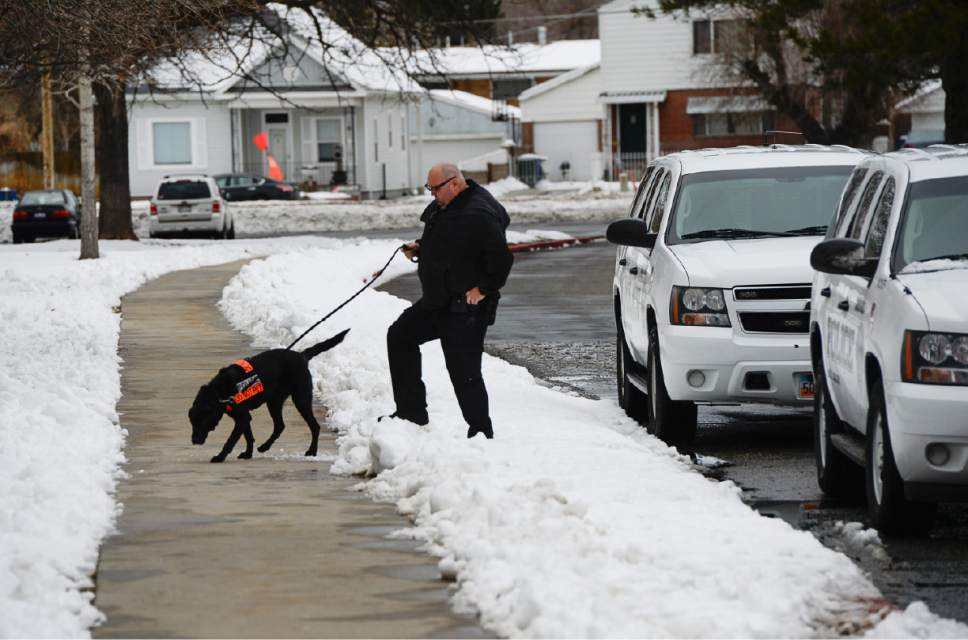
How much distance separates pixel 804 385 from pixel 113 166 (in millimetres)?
31782

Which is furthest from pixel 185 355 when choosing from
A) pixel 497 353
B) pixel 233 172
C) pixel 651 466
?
pixel 233 172

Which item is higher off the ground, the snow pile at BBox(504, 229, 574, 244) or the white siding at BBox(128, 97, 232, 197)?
the white siding at BBox(128, 97, 232, 197)

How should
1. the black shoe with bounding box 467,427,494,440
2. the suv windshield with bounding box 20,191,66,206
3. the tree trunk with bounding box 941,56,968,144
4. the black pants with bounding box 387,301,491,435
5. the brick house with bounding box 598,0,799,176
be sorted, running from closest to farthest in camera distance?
the black pants with bounding box 387,301,491,435 < the black shoe with bounding box 467,427,494,440 < the tree trunk with bounding box 941,56,968,144 < the suv windshield with bounding box 20,191,66,206 < the brick house with bounding box 598,0,799,176

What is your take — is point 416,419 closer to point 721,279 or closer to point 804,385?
point 721,279

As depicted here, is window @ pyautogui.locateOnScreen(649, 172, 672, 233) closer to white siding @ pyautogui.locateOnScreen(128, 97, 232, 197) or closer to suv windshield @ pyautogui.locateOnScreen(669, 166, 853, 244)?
suv windshield @ pyautogui.locateOnScreen(669, 166, 853, 244)

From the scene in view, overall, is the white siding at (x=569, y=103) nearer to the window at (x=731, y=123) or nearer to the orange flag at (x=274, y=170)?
the window at (x=731, y=123)

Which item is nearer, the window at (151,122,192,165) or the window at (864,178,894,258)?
the window at (864,178,894,258)

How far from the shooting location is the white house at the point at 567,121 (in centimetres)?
7619

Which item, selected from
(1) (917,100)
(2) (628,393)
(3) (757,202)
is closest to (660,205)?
(3) (757,202)

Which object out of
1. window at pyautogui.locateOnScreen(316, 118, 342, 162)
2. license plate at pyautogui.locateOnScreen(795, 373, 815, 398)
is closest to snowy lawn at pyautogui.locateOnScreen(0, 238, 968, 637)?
license plate at pyautogui.locateOnScreen(795, 373, 815, 398)

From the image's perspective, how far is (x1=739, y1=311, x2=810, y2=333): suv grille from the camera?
38.5ft

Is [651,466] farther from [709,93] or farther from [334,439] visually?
[709,93]

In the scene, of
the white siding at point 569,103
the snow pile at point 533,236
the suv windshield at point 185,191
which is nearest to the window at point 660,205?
the snow pile at point 533,236

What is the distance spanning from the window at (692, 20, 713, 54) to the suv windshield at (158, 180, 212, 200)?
30.3 m
